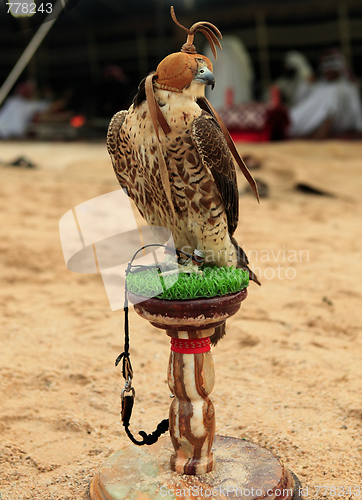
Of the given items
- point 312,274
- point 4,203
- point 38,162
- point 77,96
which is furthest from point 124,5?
point 312,274

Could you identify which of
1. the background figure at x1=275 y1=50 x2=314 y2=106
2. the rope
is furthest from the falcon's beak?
the background figure at x1=275 y1=50 x2=314 y2=106

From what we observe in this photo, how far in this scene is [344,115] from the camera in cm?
1037

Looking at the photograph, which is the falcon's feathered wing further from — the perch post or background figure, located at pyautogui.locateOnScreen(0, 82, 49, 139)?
background figure, located at pyautogui.locateOnScreen(0, 82, 49, 139)

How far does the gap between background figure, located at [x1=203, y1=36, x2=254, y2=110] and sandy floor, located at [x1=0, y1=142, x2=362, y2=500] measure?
302 inches

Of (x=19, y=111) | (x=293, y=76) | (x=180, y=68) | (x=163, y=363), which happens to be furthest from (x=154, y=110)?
(x=19, y=111)

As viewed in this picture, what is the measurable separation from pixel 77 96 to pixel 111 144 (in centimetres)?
1333

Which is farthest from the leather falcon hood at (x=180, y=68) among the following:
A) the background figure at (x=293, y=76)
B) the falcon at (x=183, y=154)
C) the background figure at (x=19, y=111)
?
the background figure at (x=19, y=111)

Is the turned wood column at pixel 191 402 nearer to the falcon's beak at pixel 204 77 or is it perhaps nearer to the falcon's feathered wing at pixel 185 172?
the falcon's feathered wing at pixel 185 172

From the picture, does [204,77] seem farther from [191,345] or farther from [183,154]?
[191,345]

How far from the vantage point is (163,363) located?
2.70 meters

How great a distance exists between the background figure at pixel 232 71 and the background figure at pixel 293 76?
836 mm

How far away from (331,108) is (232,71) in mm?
2859

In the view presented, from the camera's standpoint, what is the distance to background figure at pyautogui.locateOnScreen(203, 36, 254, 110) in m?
11.6

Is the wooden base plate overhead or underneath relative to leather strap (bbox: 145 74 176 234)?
underneath
